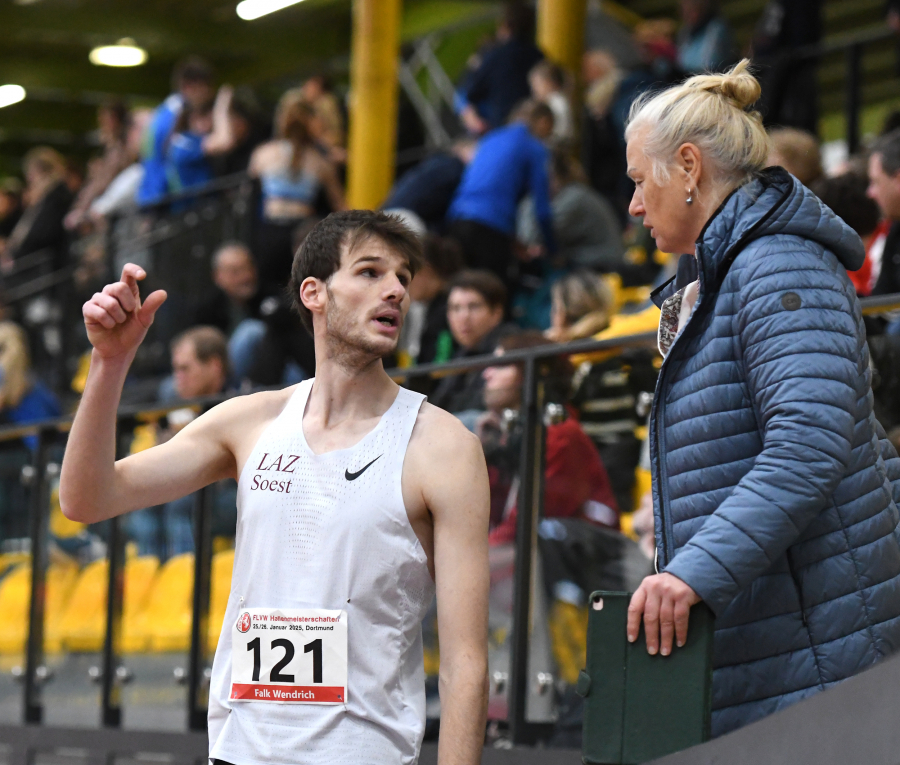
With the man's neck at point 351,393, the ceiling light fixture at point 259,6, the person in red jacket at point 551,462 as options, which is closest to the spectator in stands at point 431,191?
the person in red jacket at point 551,462

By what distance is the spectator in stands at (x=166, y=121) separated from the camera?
10.7 metres

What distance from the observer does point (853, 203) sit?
4832mm

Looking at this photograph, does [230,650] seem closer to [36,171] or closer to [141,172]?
[141,172]

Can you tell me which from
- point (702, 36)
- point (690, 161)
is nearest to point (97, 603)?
point (690, 161)

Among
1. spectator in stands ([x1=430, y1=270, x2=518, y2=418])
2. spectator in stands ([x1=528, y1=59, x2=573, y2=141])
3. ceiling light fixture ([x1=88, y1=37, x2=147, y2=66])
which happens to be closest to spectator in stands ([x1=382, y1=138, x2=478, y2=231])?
spectator in stands ([x1=528, y1=59, x2=573, y2=141])

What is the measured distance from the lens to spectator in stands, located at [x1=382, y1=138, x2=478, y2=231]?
812 centimetres

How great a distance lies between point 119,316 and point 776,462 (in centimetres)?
121

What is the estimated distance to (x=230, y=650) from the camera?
106 inches

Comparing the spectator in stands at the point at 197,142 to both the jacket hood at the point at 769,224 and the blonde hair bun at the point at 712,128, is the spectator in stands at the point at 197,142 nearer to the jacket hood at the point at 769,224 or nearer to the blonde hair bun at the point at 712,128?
the blonde hair bun at the point at 712,128

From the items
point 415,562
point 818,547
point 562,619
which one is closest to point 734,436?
point 818,547

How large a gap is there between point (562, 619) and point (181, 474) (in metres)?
1.60

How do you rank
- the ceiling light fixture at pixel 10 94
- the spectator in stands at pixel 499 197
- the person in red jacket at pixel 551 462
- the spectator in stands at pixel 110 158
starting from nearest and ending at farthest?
the person in red jacket at pixel 551 462, the spectator in stands at pixel 499 197, the spectator in stands at pixel 110 158, the ceiling light fixture at pixel 10 94

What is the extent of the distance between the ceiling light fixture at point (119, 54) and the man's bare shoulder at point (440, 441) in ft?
53.8

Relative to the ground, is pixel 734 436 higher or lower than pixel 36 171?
lower
